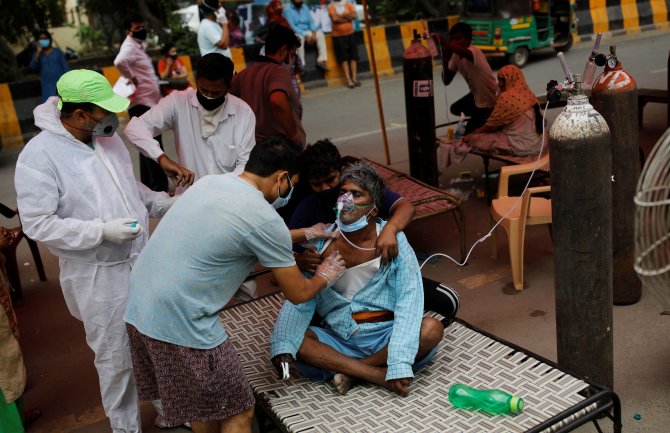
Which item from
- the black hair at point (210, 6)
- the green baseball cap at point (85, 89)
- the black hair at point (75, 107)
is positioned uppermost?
the black hair at point (210, 6)

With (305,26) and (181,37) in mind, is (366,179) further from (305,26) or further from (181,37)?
(181,37)

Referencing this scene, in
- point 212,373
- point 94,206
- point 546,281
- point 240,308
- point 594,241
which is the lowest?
point 546,281

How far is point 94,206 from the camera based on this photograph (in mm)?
3463

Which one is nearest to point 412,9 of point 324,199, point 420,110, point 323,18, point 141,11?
point 323,18

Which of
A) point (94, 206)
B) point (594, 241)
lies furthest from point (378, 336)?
point (94, 206)

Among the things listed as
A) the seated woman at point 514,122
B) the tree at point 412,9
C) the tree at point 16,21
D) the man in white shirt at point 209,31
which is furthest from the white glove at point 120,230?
the tree at point 412,9

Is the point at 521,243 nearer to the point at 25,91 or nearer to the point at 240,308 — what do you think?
the point at 240,308

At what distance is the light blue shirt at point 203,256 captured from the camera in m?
2.84

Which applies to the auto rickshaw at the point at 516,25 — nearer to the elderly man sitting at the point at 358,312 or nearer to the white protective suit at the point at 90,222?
the elderly man sitting at the point at 358,312

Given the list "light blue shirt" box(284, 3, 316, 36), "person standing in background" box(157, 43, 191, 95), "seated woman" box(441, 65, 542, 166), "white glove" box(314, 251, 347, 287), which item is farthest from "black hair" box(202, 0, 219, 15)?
"white glove" box(314, 251, 347, 287)

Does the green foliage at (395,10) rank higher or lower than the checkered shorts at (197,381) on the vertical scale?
higher

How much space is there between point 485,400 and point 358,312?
0.75 meters

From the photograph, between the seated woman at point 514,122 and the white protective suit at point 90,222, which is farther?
the seated woman at point 514,122

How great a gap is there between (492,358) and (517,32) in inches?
436
